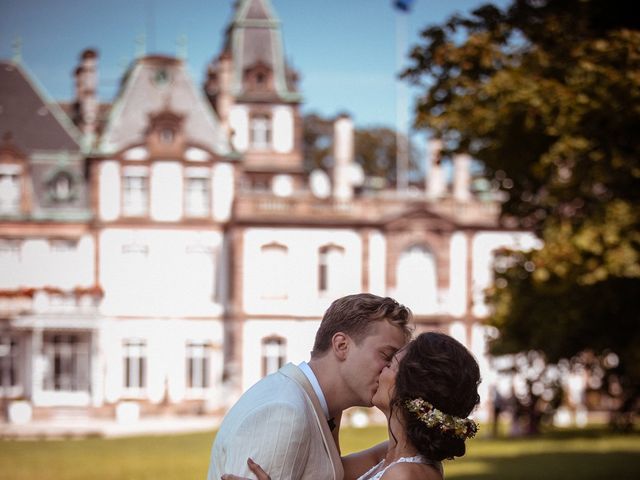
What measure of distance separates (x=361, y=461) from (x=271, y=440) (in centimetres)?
79

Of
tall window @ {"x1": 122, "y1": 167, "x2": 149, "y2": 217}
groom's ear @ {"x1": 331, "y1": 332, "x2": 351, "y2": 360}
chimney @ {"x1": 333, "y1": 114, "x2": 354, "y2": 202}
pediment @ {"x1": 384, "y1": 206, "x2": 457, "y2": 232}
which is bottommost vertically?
groom's ear @ {"x1": 331, "y1": 332, "x2": 351, "y2": 360}

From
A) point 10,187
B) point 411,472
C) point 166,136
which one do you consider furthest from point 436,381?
point 10,187

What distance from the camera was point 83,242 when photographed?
4322 cm

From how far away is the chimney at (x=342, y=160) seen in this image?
43.7m

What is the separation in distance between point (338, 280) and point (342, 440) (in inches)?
623

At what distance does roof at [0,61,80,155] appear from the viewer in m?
44.8

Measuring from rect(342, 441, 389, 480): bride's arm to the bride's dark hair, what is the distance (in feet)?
1.82

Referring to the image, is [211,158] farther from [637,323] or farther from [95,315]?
[637,323]

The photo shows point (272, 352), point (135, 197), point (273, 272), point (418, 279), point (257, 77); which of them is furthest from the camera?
point (257, 77)

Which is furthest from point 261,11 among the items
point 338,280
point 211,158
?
point 338,280

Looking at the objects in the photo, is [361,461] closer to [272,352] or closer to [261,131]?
[272,352]

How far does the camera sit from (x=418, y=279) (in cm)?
4372

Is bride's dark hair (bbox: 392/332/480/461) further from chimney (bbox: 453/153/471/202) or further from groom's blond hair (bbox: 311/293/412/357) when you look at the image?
chimney (bbox: 453/153/471/202)

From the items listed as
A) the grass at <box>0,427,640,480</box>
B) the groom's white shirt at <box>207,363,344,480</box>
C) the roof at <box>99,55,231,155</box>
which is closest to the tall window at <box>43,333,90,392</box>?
the roof at <box>99,55,231,155</box>
